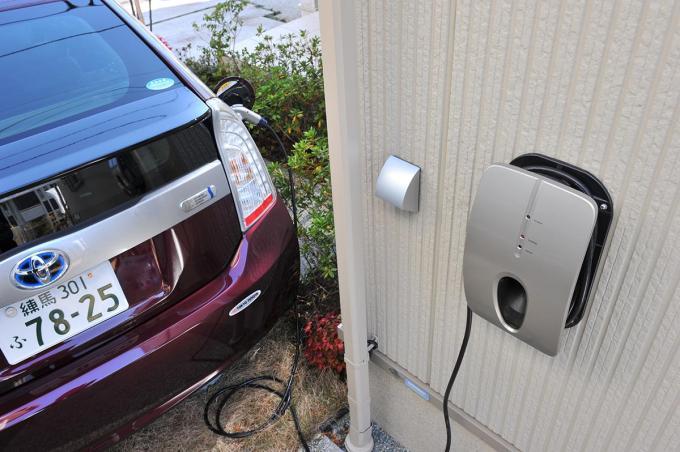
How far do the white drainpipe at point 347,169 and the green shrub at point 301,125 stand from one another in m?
0.67

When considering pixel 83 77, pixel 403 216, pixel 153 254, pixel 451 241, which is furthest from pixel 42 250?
pixel 451 241

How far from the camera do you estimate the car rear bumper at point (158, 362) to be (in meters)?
1.61

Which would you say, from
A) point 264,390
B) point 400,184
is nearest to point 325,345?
point 264,390

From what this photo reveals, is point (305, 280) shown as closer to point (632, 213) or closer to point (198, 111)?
point (198, 111)

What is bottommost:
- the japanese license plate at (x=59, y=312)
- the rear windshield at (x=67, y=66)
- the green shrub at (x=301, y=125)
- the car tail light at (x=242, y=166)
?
the green shrub at (x=301, y=125)

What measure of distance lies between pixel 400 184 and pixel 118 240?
0.81 m

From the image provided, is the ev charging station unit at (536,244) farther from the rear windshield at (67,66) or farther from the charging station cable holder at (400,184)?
the rear windshield at (67,66)

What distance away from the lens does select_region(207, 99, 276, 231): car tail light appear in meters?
1.88

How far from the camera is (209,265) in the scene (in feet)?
6.11

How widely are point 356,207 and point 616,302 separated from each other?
2.03ft

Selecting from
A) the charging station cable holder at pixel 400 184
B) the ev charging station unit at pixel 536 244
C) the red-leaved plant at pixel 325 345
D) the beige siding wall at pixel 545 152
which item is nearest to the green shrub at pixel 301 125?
the red-leaved plant at pixel 325 345

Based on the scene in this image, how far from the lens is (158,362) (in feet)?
5.84

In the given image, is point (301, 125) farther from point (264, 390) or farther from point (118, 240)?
point (118, 240)

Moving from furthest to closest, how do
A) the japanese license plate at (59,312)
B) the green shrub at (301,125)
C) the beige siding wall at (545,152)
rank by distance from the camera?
the green shrub at (301,125) → the japanese license plate at (59,312) → the beige siding wall at (545,152)
